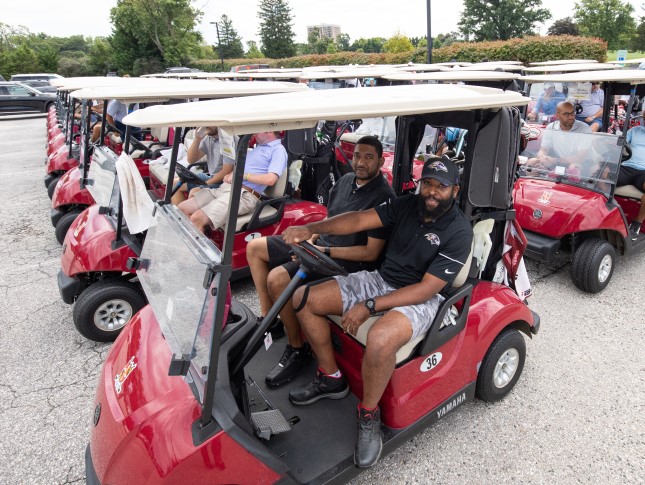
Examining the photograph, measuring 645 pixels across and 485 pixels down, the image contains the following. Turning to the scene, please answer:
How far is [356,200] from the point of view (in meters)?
3.02

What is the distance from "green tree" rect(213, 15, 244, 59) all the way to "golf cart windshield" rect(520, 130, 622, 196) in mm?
74451

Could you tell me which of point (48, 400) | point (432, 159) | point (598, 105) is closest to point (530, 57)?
point (598, 105)

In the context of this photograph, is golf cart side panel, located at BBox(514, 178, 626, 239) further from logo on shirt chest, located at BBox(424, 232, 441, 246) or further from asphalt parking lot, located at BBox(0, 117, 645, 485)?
logo on shirt chest, located at BBox(424, 232, 441, 246)

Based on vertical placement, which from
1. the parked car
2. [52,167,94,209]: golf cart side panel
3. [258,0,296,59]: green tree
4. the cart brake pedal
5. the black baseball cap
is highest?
[258,0,296,59]: green tree

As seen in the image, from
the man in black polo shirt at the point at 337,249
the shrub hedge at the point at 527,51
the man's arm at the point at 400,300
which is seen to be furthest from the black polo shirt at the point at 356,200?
the shrub hedge at the point at 527,51

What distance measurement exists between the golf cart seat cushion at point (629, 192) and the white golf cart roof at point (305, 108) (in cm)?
291

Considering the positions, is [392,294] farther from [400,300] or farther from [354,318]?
[354,318]

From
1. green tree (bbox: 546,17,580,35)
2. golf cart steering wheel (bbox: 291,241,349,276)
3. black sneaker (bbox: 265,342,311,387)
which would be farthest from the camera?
green tree (bbox: 546,17,580,35)

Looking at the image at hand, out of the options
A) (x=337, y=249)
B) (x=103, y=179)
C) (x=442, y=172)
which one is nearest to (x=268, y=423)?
(x=337, y=249)

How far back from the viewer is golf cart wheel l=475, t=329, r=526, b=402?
2.56m

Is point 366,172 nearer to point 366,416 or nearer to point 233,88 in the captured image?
point 233,88

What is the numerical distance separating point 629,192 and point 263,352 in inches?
157

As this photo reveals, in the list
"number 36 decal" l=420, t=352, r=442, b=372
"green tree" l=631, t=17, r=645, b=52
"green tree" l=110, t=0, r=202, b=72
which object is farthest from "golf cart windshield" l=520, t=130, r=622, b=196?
"green tree" l=631, t=17, r=645, b=52

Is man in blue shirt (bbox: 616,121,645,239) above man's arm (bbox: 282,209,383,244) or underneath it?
underneath
